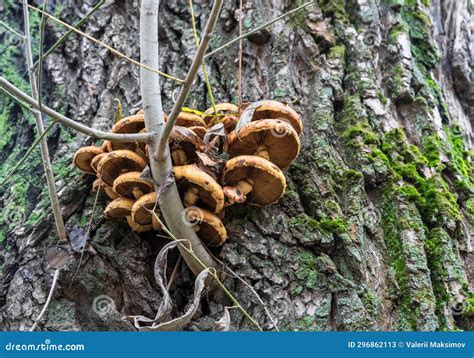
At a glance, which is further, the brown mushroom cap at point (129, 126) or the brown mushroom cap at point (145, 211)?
the brown mushroom cap at point (129, 126)

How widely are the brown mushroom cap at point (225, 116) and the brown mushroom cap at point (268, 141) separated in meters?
0.09

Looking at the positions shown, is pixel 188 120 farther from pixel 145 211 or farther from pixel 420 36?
pixel 420 36

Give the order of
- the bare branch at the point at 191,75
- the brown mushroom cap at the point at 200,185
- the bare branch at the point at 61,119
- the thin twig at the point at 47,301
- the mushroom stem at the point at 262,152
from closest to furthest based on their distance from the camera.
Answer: the bare branch at the point at 191,75 → the bare branch at the point at 61,119 → the brown mushroom cap at the point at 200,185 → the thin twig at the point at 47,301 → the mushroom stem at the point at 262,152

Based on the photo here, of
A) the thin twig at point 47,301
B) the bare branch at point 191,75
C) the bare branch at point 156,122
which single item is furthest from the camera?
the thin twig at point 47,301

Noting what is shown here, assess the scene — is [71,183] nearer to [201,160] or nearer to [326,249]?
[201,160]

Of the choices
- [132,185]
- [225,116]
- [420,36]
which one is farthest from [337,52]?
[132,185]

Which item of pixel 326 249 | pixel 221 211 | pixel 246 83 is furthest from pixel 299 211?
pixel 246 83

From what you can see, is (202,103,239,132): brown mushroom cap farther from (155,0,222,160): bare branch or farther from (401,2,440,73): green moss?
(401,2,440,73): green moss

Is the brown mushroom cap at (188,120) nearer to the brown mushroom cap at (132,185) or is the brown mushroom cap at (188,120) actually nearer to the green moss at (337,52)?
the brown mushroom cap at (132,185)

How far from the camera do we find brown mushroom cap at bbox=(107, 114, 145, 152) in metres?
2.14

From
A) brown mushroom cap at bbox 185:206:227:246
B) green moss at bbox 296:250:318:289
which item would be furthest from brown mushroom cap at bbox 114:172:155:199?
green moss at bbox 296:250:318:289

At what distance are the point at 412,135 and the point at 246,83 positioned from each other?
39.9 inches

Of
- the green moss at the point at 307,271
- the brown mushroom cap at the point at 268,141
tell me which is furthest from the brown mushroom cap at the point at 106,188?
the green moss at the point at 307,271

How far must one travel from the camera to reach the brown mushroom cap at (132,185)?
80.7 inches
